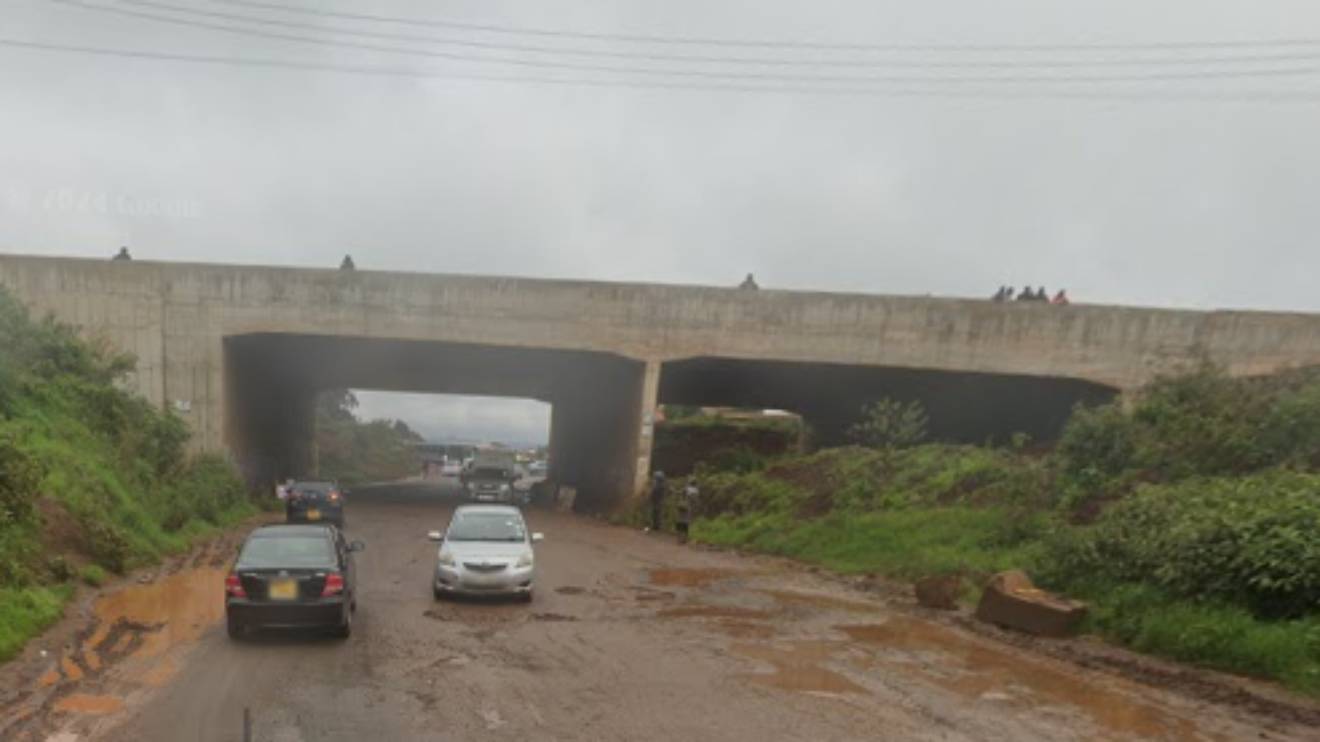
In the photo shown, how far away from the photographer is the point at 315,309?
28.6 meters

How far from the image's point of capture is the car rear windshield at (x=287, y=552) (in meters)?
11.1

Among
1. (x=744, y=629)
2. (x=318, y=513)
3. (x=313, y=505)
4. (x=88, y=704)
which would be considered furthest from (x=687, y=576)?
(x=313, y=505)

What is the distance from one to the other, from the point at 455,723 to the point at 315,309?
76.1 ft

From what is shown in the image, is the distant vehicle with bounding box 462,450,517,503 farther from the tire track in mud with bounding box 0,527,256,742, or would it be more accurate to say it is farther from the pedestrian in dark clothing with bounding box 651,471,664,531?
the tire track in mud with bounding box 0,527,256,742

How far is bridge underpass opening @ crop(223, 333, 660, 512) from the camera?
30.4 m

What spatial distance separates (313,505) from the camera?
24781mm

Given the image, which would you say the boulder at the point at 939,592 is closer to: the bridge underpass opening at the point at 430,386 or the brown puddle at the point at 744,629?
the brown puddle at the point at 744,629

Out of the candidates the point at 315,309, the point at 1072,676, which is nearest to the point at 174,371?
the point at 315,309

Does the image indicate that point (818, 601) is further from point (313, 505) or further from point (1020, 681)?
point (313, 505)

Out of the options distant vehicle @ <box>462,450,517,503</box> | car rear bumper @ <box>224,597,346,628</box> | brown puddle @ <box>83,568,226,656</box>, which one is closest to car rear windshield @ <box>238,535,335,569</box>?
car rear bumper @ <box>224,597,346,628</box>

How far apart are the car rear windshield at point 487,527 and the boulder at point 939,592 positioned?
6.53 metres

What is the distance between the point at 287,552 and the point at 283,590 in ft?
2.23

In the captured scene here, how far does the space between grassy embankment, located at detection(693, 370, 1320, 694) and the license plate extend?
10.3m

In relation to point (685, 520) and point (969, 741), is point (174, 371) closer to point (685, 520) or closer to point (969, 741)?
point (685, 520)
